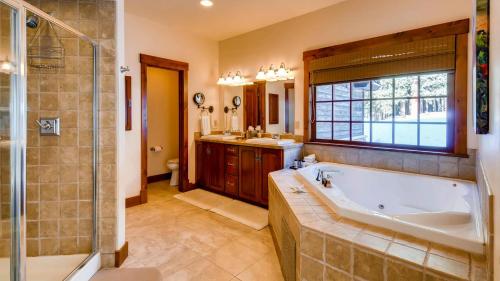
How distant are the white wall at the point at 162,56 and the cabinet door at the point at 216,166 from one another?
0.40 metres

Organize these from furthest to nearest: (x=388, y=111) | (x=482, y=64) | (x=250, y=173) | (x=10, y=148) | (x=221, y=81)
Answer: (x=221, y=81) → (x=250, y=173) → (x=388, y=111) → (x=10, y=148) → (x=482, y=64)

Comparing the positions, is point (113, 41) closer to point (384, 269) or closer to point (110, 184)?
point (110, 184)

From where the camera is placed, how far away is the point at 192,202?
3.72m

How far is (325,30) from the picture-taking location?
3.31 m

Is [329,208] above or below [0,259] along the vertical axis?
above

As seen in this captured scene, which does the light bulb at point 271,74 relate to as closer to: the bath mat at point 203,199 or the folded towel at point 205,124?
the folded towel at point 205,124

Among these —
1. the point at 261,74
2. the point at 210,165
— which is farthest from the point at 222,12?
the point at 210,165

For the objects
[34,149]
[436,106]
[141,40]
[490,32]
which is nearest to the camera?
[490,32]

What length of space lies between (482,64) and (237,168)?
9.82 feet

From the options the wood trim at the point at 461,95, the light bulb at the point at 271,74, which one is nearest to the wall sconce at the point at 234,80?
the light bulb at the point at 271,74

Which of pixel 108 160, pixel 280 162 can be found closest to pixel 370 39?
pixel 280 162

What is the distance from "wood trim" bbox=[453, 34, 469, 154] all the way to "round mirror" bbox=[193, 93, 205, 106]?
3431 millimetres

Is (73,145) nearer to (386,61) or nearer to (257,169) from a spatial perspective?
(257,169)

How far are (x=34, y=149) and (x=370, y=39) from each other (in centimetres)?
343
